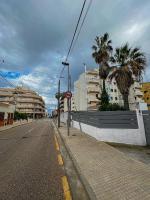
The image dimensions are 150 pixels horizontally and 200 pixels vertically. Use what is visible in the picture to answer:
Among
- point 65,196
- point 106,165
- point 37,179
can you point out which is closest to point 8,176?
point 37,179

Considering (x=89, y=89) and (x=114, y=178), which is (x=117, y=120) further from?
(x=89, y=89)

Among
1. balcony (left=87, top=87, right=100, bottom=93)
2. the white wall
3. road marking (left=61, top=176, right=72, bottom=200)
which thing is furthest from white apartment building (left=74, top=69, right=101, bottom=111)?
road marking (left=61, top=176, right=72, bottom=200)

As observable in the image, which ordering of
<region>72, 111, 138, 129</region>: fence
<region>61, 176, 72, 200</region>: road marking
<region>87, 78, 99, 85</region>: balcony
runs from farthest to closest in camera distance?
<region>87, 78, 99, 85</region>: balcony, <region>72, 111, 138, 129</region>: fence, <region>61, 176, 72, 200</region>: road marking

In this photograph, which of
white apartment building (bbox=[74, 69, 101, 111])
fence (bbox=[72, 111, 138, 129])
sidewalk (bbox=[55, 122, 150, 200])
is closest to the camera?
sidewalk (bbox=[55, 122, 150, 200])

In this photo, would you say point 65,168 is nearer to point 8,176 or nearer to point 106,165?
point 106,165

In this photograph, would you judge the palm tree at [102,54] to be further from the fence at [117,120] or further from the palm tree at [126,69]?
the fence at [117,120]

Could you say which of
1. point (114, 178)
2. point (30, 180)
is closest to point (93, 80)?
point (114, 178)

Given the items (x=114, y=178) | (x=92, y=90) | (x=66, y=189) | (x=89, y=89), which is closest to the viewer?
(x=66, y=189)

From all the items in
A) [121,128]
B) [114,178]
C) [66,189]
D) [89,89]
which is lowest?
[66,189]

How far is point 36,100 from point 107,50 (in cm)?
7997

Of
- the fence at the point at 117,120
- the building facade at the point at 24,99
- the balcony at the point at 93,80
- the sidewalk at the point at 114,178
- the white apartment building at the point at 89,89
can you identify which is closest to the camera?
the sidewalk at the point at 114,178

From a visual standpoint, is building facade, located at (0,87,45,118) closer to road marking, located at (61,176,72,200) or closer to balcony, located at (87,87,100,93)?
balcony, located at (87,87,100,93)

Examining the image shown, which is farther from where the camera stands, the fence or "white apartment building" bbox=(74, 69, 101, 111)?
"white apartment building" bbox=(74, 69, 101, 111)

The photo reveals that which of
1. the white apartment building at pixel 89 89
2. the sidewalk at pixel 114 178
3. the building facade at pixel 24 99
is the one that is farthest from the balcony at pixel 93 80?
the building facade at pixel 24 99
